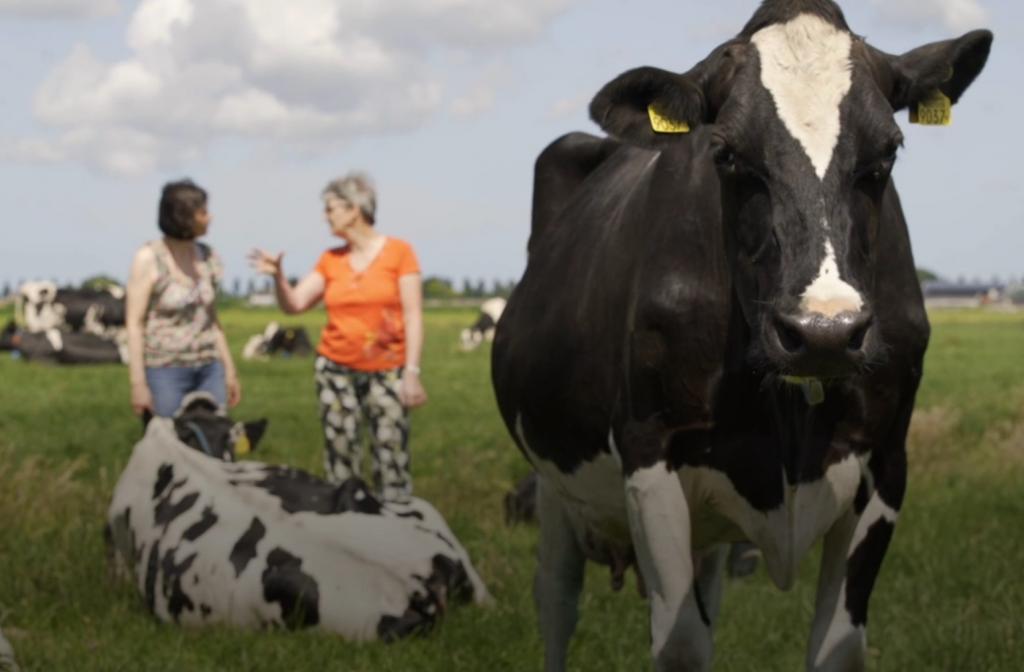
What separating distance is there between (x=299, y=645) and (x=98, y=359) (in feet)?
65.2

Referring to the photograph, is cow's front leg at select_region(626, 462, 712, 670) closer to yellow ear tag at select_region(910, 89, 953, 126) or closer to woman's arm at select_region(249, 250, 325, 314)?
yellow ear tag at select_region(910, 89, 953, 126)

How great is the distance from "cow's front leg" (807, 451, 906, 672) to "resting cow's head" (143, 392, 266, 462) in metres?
4.21

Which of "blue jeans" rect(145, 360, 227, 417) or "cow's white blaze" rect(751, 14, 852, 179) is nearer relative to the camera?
"cow's white blaze" rect(751, 14, 852, 179)

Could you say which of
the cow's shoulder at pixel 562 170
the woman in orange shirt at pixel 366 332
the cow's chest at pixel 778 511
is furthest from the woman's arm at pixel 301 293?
the cow's chest at pixel 778 511

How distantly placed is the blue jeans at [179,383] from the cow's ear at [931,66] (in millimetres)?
4745

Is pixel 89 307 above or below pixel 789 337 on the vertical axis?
below

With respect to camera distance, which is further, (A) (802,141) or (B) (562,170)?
(B) (562,170)

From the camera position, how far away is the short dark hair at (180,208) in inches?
296

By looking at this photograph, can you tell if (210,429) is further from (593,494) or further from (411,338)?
(593,494)

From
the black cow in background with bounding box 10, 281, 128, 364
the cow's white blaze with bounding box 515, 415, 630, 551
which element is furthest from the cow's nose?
the black cow in background with bounding box 10, 281, 128, 364

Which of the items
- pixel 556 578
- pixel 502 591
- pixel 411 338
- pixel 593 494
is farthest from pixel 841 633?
pixel 411 338

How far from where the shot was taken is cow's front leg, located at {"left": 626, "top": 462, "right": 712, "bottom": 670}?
4.02 meters

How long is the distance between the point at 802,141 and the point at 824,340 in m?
0.53

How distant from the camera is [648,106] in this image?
3.98 meters
